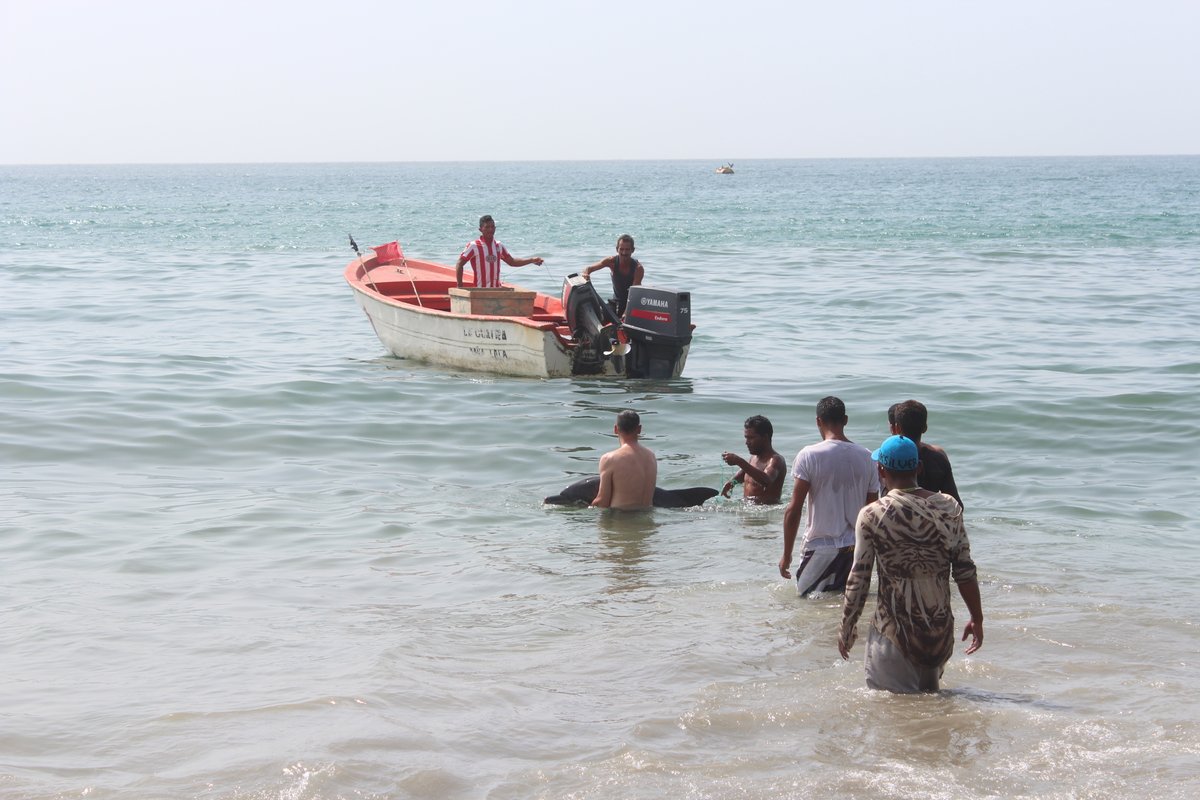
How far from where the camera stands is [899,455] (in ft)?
16.8

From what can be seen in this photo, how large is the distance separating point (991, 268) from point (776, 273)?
5.17 m

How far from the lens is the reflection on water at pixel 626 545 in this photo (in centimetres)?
806

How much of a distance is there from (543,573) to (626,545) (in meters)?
0.89

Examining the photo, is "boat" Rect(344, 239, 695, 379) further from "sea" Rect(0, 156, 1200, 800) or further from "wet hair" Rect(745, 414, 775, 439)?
"wet hair" Rect(745, 414, 775, 439)

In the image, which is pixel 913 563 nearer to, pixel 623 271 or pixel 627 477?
pixel 627 477

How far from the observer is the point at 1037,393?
47.0 feet

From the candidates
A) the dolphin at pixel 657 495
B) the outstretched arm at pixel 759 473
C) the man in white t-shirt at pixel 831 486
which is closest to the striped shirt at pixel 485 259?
the dolphin at pixel 657 495

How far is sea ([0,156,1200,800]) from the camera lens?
5242 mm

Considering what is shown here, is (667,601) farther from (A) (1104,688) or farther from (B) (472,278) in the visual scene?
(B) (472,278)

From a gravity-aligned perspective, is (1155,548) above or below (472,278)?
below

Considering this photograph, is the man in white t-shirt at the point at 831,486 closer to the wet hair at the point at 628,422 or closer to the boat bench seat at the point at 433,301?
the wet hair at the point at 628,422

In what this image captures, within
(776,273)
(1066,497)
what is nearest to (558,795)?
(1066,497)

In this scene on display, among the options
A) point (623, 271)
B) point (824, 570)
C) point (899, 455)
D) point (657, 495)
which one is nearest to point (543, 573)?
point (657, 495)

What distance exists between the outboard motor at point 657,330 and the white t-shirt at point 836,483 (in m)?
7.81
